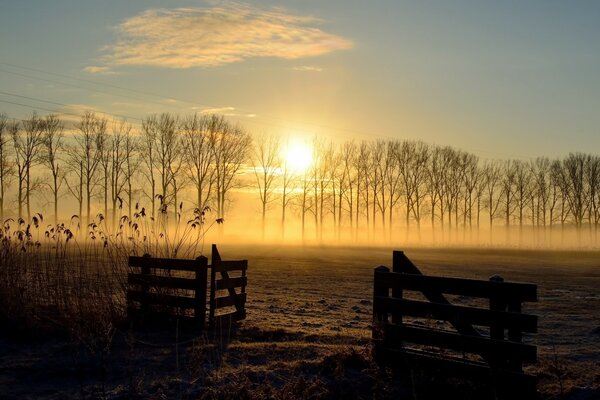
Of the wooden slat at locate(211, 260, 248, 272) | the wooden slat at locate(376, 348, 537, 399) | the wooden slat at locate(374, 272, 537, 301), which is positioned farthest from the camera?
the wooden slat at locate(211, 260, 248, 272)

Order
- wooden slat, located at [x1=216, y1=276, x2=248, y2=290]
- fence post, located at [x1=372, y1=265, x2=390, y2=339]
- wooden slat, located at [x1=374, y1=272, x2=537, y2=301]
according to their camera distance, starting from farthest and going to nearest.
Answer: wooden slat, located at [x1=216, y1=276, x2=248, y2=290] < fence post, located at [x1=372, y1=265, x2=390, y2=339] < wooden slat, located at [x1=374, y1=272, x2=537, y2=301]

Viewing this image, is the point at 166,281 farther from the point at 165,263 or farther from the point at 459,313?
the point at 459,313

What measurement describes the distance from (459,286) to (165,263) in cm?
670

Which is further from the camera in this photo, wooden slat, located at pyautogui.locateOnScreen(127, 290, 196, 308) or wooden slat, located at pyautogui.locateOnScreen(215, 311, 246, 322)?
wooden slat, located at pyautogui.locateOnScreen(215, 311, 246, 322)

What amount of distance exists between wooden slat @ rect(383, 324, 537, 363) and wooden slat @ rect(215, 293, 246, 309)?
495 cm

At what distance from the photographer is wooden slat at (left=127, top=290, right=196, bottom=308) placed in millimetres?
12625

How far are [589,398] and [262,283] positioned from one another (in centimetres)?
1819

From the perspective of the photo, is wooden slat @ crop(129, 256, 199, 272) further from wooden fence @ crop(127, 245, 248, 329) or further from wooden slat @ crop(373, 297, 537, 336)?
wooden slat @ crop(373, 297, 537, 336)

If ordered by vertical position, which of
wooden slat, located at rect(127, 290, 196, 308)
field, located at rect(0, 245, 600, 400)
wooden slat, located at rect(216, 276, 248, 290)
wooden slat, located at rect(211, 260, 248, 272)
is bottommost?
field, located at rect(0, 245, 600, 400)

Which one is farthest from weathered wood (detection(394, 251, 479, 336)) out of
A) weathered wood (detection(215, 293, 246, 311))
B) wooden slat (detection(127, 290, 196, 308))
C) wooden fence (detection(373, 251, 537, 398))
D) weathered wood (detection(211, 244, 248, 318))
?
wooden slat (detection(127, 290, 196, 308))

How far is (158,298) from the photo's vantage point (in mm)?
12688

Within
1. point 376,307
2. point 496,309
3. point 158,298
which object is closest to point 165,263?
point 158,298

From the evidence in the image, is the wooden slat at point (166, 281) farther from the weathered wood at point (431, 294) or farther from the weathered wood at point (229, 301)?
the weathered wood at point (431, 294)

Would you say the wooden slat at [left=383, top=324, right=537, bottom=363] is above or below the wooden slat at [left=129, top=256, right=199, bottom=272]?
below
